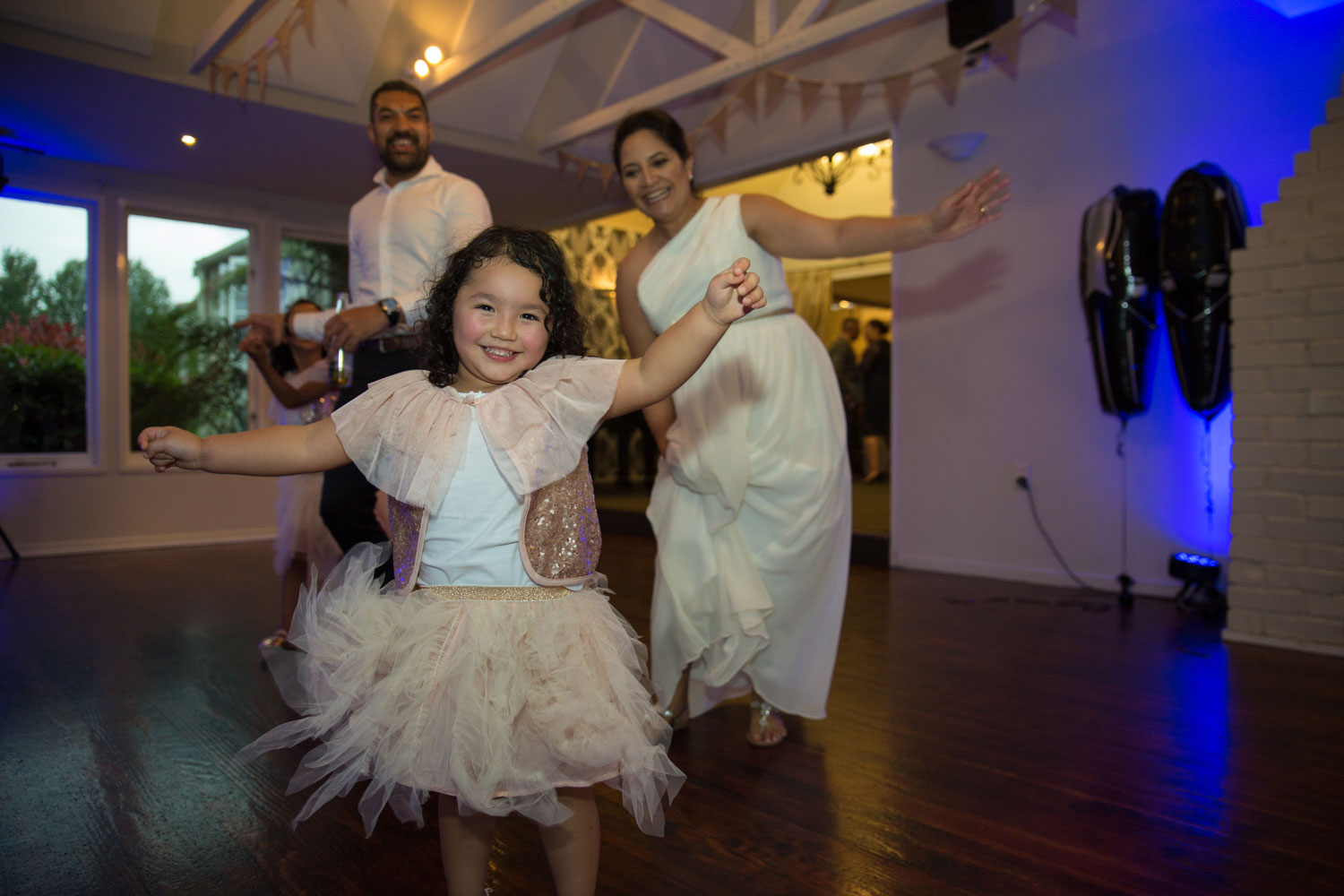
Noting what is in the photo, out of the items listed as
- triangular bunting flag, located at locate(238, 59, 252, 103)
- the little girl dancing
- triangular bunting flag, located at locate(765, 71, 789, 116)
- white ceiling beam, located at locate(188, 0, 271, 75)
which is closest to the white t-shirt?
the little girl dancing

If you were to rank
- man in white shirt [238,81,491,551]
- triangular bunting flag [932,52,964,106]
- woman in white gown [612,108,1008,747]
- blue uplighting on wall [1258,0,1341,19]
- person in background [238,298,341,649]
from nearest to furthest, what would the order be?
woman in white gown [612,108,1008,747], man in white shirt [238,81,491,551], person in background [238,298,341,649], blue uplighting on wall [1258,0,1341,19], triangular bunting flag [932,52,964,106]

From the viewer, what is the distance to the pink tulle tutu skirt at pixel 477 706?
1.13m

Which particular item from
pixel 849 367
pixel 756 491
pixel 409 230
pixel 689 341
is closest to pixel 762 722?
pixel 756 491

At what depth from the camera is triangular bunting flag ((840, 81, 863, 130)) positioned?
516 cm

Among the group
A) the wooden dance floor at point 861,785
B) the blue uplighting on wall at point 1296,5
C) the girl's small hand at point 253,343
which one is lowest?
the wooden dance floor at point 861,785

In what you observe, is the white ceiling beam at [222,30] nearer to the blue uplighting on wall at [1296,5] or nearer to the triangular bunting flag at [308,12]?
the triangular bunting flag at [308,12]

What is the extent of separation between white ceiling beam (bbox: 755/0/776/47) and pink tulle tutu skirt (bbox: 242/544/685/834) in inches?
157

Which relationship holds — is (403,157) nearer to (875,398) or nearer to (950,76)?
(950,76)

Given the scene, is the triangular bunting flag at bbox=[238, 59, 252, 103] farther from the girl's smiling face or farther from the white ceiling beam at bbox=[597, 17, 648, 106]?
the girl's smiling face

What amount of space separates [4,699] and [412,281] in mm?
1806

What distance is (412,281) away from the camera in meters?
2.39

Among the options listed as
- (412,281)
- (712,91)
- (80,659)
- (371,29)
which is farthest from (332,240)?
(412,281)

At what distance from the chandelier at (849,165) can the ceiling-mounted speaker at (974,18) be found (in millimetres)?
2566

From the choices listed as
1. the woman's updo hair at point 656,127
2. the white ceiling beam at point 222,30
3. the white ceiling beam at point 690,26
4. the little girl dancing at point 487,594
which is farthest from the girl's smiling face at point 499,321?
the white ceiling beam at point 690,26
